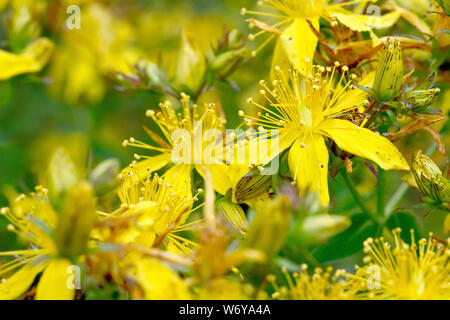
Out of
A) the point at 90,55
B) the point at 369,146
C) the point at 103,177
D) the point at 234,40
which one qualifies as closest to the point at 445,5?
the point at 369,146

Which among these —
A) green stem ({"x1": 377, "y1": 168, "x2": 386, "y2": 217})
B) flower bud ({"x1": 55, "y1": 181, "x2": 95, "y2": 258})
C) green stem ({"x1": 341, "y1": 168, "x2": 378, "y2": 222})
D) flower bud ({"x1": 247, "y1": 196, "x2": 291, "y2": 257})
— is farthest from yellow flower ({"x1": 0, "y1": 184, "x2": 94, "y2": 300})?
green stem ({"x1": 377, "y1": 168, "x2": 386, "y2": 217})

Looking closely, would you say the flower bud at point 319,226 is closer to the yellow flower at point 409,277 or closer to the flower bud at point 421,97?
the yellow flower at point 409,277

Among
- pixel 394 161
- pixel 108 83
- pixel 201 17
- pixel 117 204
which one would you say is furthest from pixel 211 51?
pixel 201 17

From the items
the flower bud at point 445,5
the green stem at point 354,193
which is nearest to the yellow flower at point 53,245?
the green stem at point 354,193

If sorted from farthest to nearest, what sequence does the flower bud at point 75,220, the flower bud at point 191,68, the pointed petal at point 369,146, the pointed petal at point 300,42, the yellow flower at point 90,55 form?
the yellow flower at point 90,55 < the flower bud at point 191,68 < the pointed petal at point 300,42 < the pointed petal at point 369,146 < the flower bud at point 75,220

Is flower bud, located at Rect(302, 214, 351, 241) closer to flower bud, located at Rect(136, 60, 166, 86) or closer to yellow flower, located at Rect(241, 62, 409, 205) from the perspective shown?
yellow flower, located at Rect(241, 62, 409, 205)
